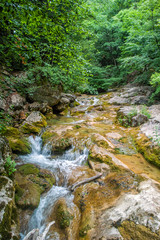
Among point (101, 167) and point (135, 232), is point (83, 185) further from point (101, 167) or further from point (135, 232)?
point (135, 232)

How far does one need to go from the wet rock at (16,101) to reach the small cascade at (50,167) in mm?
2410

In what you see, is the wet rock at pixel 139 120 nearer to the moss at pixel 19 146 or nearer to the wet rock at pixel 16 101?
the moss at pixel 19 146

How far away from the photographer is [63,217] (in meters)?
2.74

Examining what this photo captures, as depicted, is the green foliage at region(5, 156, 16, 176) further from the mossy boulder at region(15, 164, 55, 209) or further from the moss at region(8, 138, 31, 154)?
the moss at region(8, 138, 31, 154)

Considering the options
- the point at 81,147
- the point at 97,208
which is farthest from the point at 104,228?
the point at 81,147

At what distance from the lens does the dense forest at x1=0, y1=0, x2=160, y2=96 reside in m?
2.89

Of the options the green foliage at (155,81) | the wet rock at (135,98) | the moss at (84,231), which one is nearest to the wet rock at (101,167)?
the moss at (84,231)

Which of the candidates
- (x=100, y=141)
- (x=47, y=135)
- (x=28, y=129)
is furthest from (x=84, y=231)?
(x=28, y=129)

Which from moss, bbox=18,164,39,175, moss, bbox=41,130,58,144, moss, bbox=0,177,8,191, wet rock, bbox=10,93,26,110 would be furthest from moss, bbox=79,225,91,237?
wet rock, bbox=10,93,26,110

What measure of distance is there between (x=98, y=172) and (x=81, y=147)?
1569mm

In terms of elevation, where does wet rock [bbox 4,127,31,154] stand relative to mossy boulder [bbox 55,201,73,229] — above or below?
above

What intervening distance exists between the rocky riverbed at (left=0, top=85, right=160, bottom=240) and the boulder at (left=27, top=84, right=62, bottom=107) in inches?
88.1

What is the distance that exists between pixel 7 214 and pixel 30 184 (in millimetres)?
1345

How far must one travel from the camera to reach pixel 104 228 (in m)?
2.16
